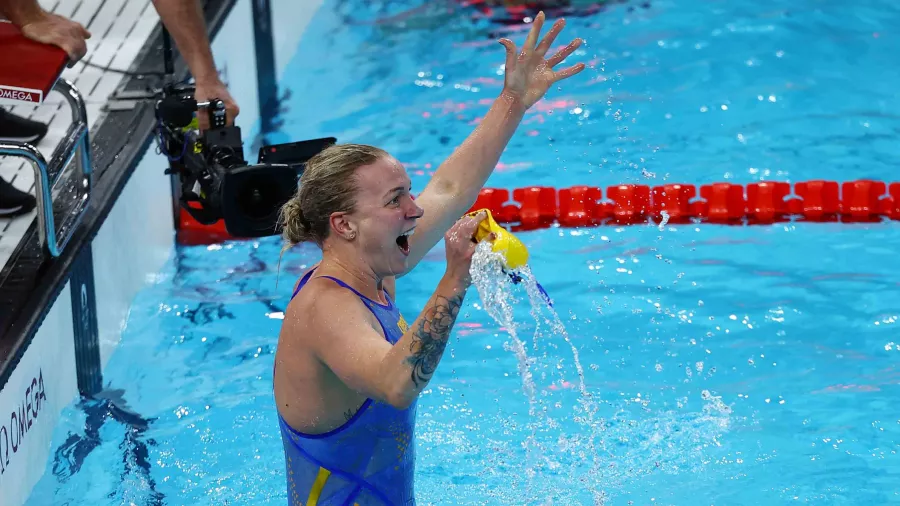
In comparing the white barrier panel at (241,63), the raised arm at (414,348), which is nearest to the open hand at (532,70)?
the raised arm at (414,348)

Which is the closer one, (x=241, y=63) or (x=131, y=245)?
(x=131, y=245)

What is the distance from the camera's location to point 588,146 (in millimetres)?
6359

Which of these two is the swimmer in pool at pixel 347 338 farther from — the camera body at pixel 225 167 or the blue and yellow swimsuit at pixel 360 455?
the camera body at pixel 225 167

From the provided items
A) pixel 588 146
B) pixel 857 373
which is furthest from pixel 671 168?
pixel 857 373

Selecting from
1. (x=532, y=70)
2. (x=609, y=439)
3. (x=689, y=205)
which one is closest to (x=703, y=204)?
(x=689, y=205)

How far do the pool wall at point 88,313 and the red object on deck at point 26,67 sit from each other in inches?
28.2

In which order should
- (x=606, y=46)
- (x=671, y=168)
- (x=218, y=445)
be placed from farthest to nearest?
(x=606, y=46) → (x=671, y=168) → (x=218, y=445)

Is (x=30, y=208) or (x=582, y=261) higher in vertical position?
(x=30, y=208)

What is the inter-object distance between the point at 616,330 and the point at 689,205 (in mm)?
1141

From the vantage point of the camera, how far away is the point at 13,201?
4.40m

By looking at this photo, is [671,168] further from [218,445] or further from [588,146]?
[218,445]

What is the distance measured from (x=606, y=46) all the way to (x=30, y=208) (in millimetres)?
4417

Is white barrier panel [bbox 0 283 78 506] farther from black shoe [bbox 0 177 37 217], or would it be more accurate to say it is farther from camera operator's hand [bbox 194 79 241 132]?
camera operator's hand [bbox 194 79 241 132]

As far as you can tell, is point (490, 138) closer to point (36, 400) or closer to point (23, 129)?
point (36, 400)
